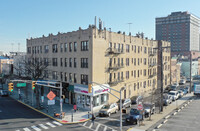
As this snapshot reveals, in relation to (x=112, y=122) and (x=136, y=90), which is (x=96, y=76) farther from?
(x=136, y=90)

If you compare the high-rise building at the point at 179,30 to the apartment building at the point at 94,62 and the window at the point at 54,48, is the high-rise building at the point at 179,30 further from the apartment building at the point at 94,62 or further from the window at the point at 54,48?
the window at the point at 54,48

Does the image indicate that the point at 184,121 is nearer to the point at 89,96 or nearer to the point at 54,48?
the point at 89,96

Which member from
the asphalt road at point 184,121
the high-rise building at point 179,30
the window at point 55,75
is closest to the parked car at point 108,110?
the asphalt road at point 184,121

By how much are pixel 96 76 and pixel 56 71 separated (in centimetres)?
1347

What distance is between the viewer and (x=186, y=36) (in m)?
172

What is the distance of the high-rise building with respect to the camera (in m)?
170

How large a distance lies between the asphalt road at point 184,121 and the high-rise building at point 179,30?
5830 inches

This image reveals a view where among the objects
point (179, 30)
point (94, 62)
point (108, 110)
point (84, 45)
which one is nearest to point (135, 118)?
point (108, 110)

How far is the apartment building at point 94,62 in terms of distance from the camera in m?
35.3

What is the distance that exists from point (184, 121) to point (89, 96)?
17.0 meters

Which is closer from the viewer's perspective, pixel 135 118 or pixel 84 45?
pixel 135 118

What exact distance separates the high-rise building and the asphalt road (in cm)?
14809

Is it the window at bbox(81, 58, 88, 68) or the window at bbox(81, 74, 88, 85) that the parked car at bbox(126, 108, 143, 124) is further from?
the window at bbox(81, 58, 88, 68)

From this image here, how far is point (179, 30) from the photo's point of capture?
568ft
